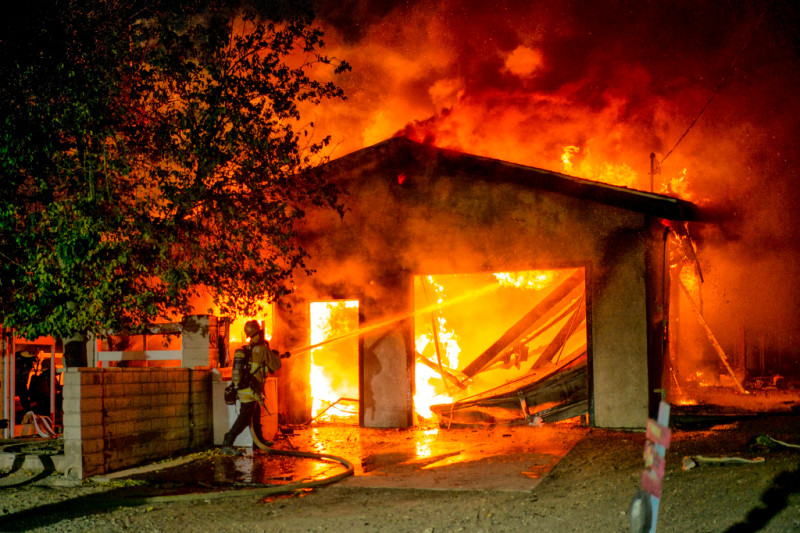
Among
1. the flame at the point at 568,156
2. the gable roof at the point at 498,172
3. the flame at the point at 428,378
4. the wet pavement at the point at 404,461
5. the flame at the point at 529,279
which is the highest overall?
the flame at the point at 568,156

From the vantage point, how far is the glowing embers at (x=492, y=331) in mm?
14016

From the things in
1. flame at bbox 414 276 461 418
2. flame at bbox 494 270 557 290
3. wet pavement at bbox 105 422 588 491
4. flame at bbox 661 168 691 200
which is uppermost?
flame at bbox 661 168 691 200

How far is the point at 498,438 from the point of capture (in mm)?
11430

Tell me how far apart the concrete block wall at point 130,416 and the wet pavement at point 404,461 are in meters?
0.36

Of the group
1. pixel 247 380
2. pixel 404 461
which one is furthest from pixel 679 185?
pixel 247 380

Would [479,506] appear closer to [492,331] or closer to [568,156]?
[492,331]

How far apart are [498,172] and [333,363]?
6.39 m

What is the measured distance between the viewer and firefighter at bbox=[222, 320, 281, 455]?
10422 millimetres

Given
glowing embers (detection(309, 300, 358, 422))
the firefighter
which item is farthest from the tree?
glowing embers (detection(309, 300, 358, 422))

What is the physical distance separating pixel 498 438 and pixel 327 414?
482cm

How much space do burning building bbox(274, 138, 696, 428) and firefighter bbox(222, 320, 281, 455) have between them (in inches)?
49.9

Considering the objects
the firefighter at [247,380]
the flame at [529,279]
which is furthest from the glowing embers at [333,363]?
the firefighter at [247,380]

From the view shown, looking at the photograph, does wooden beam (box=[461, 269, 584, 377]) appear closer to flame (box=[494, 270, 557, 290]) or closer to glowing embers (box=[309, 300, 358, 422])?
flame (box=[494, 270, 557, 290])

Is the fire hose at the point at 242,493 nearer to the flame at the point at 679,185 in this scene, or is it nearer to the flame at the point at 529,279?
the flame at the point at 529,279
